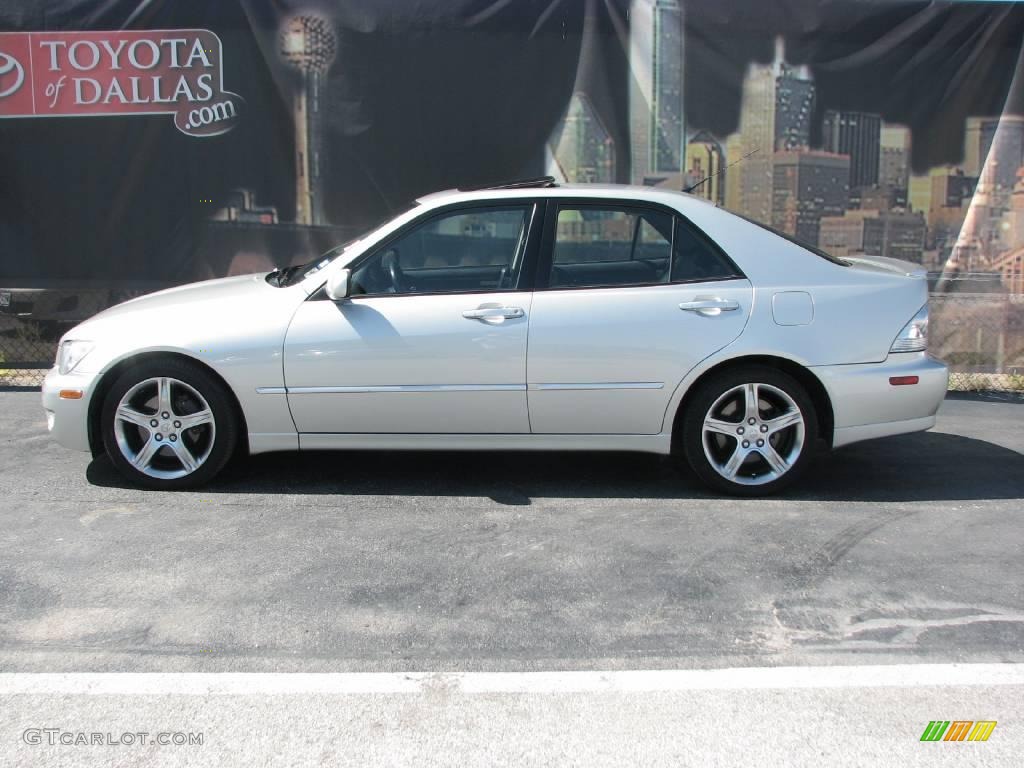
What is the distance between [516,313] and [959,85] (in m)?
5.13

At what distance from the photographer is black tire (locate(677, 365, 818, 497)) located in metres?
4.85

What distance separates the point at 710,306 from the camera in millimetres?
4801

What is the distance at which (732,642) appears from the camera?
3396 mm

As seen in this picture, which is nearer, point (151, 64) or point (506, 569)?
point (506, 569)

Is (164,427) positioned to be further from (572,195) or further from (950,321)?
(950,321)

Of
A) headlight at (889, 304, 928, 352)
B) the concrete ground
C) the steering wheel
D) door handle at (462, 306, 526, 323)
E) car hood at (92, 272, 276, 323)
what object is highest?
the steering wheel

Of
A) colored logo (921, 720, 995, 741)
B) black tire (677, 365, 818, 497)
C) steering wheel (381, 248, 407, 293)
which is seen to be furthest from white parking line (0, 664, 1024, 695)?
steering wheel (381, 248, 407, 293)

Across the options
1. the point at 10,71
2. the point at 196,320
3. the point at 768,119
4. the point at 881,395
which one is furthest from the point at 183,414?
the point at 768,119

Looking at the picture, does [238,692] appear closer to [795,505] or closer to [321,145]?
[795,505]

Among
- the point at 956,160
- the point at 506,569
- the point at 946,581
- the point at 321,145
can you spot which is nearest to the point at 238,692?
the point at 506,569

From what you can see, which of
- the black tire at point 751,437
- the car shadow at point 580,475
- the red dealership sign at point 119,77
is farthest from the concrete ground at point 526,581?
the red dealership sign at point 119,77

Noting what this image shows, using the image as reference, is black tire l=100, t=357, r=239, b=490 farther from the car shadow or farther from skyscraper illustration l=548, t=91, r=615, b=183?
skyscraper illustration l=548, t=91, r=615, b=183

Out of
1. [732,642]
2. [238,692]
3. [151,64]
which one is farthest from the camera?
[151,64]

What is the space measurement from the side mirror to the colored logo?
10.3 feet
